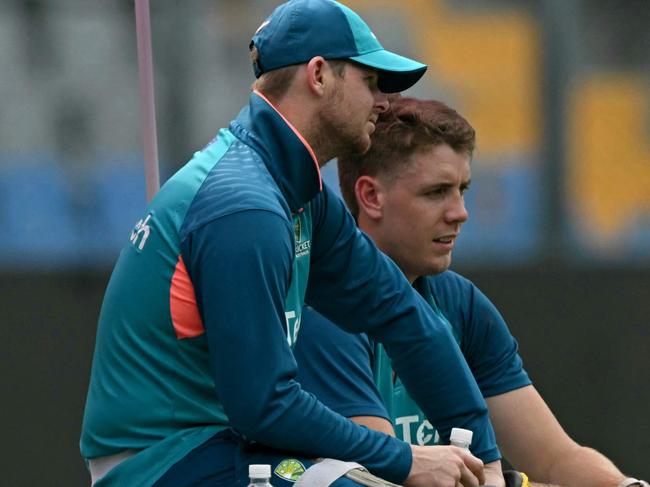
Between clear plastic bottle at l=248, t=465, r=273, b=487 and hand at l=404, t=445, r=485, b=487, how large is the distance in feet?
0.89

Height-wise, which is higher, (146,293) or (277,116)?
(277,116)

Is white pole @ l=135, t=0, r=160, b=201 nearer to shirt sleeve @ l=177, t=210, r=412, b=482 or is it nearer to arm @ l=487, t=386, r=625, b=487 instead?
shirt sleeve @ l=177, t=210, r=412, b=482

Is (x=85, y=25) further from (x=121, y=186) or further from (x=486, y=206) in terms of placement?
(x=486, y=206)

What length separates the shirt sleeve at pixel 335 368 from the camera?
288 cm

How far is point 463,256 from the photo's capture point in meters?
5.79

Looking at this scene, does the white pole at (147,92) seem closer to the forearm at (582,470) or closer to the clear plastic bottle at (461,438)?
the clear plastic bottle at (461,438)

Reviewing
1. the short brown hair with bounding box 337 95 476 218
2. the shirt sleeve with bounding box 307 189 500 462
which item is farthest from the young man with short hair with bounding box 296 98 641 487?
the shirt sleeve with bounding box 307 189 500 462

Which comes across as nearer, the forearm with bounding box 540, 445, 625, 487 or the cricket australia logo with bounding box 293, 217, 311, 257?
the cricket australia logo with bounding box 293, 217, 311, 257

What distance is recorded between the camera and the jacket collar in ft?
8.04

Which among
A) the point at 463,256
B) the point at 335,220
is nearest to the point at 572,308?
the point at 463,256

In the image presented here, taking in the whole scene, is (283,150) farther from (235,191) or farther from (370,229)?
(370,229)

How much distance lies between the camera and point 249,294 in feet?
7.35

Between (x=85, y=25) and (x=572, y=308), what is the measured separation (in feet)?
7.60

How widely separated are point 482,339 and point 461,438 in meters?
0.78
